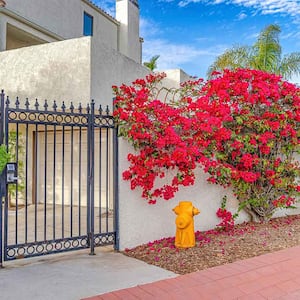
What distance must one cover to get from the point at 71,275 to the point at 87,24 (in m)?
15.2

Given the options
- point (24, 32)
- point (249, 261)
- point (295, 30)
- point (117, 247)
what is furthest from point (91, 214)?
point (295, 30)

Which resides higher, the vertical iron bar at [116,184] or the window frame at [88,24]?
the window frame at [88,24]

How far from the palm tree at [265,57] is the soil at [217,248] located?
10288 millimetres

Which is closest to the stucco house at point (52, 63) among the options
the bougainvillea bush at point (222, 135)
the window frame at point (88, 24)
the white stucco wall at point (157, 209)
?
the bougainvillea bush at point (222, 135)

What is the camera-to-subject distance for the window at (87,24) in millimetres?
17752

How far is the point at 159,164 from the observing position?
265 inches

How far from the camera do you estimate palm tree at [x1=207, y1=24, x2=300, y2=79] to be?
16812mm

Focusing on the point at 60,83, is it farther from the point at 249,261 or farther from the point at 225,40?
the point at 225,40

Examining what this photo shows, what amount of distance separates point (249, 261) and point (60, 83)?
7.04 meters

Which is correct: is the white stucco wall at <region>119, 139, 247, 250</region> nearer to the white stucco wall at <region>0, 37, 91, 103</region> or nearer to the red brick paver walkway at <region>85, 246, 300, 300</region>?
the red brick paver walkway at <region>85, 246, 300, 300</region>

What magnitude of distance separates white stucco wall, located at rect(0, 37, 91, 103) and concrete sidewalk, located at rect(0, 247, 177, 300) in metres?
5.05

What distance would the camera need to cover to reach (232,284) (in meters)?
4.84

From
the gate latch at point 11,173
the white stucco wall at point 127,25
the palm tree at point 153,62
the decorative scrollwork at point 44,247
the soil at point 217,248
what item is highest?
the white stucco wall at point 127,25

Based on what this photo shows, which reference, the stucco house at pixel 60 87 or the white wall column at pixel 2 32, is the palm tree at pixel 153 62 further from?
the white wall column at pixel 2 32
